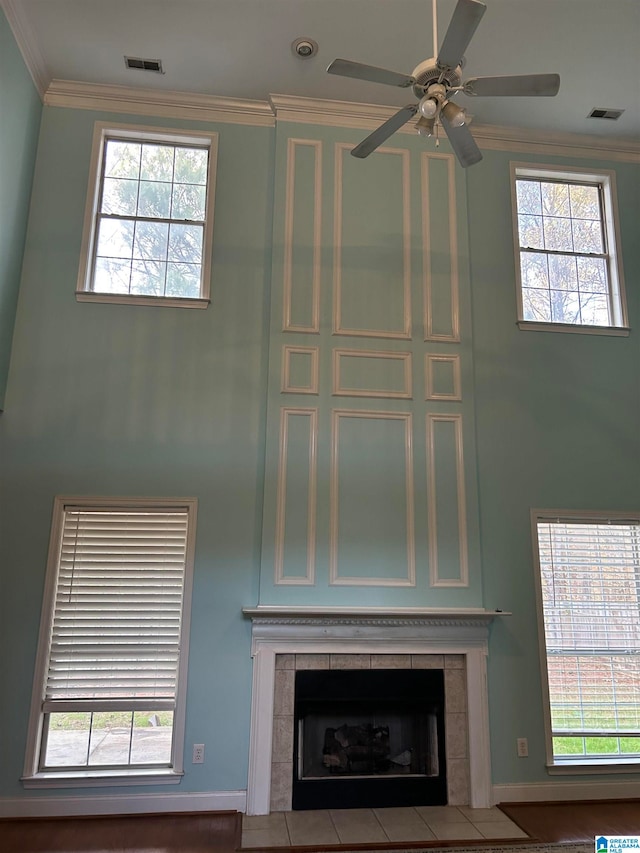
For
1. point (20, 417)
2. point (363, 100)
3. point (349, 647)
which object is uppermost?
point (363, 100)

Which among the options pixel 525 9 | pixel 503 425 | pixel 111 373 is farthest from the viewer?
pixel 503 425

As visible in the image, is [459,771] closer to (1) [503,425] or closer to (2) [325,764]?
(2) [325,764]

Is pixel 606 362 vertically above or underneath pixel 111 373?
above

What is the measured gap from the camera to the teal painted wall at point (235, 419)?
13.0ft

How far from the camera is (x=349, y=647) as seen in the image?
4.02m

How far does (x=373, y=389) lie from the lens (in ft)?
14.5

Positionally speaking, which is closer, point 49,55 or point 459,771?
point 459,771

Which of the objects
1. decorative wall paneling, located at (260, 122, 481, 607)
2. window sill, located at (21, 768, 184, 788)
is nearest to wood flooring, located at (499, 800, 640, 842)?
decorative wall paneling, located at (260, 122, 481, 607)

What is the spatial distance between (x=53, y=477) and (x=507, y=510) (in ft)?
10.4

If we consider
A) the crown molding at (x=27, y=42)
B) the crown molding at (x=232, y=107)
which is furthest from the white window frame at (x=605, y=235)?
the crown molding at (x=27, y=42)

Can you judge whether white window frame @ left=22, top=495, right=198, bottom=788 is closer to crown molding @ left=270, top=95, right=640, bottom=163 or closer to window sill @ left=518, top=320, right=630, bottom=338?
window sill @ left=518, top=320, right=630, bottom=338

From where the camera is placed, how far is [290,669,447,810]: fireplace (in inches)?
153

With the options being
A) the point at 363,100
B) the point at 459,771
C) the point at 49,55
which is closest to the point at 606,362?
the point at 363,100

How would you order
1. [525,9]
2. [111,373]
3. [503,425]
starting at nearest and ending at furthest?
1. [525,9]
2. [111,373]
3. [503,425]
